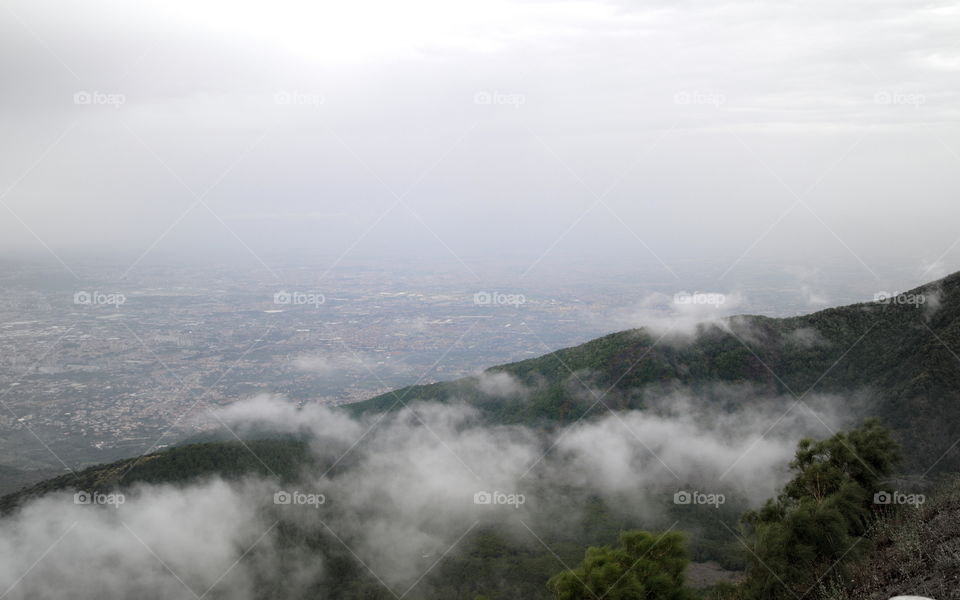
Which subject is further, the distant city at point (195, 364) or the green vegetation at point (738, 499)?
the distant city at point (195, 364)

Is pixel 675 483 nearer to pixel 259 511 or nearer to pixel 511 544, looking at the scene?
pixel 511 544

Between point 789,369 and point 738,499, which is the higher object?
point 789,369

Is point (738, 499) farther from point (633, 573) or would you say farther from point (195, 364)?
point (195, 364)

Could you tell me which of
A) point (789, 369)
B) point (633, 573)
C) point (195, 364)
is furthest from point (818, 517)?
point (195, 364)

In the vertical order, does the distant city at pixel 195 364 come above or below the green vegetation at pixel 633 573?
above

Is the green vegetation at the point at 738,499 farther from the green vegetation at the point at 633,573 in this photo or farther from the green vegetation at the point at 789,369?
the green vegetation at the point at 789,369

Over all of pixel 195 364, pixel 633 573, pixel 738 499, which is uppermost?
pixel 195 364

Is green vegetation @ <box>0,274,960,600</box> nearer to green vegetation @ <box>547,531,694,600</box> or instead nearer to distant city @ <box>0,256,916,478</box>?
green vegetation @ <box>547,531,694,600</box>

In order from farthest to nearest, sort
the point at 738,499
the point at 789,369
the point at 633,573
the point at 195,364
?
the point at 195,364 → the point at 789,369 → the point at 738,499 → the point at 633,573

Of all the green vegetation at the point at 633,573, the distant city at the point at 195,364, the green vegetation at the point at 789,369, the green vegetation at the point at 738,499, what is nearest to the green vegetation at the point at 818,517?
the green vegetation at the point at 738,499

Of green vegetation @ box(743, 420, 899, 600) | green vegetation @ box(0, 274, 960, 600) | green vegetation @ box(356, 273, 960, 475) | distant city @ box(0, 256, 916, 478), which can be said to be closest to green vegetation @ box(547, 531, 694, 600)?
green vegetation @ box(0, 274, 960, 600)

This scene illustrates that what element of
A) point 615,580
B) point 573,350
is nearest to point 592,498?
point 573,350
